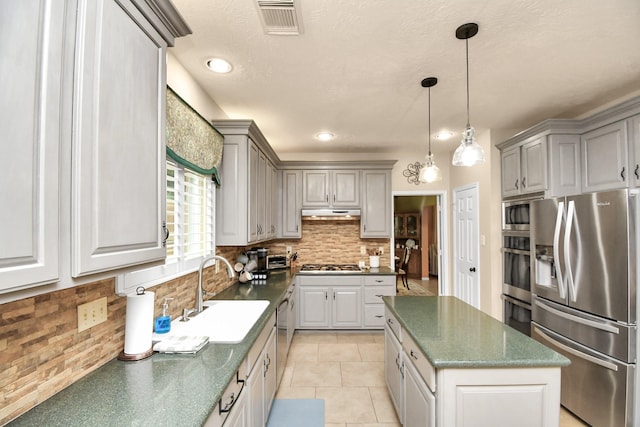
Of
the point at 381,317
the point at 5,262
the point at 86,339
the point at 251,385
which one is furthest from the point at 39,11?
the point at 381,317

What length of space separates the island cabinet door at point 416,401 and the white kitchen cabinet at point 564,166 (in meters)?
2.18

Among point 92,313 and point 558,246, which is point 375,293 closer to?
point 558,246

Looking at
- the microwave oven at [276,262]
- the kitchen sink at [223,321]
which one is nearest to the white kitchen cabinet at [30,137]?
the kitchen sink at [223,321]

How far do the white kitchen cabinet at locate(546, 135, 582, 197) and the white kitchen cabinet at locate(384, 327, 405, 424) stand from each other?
201 centimetres

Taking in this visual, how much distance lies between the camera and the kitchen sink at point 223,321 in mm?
1732

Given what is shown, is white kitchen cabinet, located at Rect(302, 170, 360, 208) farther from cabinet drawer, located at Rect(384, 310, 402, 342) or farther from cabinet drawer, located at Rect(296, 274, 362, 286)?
cabinet drawer, located at Rect(384, 310, 402, 342)

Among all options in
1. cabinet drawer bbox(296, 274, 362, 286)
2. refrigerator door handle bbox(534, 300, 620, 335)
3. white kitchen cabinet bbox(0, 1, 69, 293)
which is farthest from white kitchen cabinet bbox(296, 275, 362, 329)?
white kitchen cabinet bbox(0, 1, 69, 293)

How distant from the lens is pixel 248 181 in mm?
2822

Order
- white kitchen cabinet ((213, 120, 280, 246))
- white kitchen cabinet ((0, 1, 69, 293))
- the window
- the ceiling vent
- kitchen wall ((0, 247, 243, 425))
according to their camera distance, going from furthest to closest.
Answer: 1. white kitchen cabinet ((213, 120, 280, 246))
2. the window
3. the ceiling vent
4. kitchen wall ((0, 247, 243, 425))
5. white kitchen cabinet ((0, 1, 69, 293))

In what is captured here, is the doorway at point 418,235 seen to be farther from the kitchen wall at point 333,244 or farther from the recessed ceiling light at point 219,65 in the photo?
the recessed ceiling light at point 219,65

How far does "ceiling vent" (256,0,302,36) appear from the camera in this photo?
1.53 meters

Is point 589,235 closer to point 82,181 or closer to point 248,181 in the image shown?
point 248,181

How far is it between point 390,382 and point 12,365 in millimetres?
2273

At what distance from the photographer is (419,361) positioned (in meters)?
1.67
